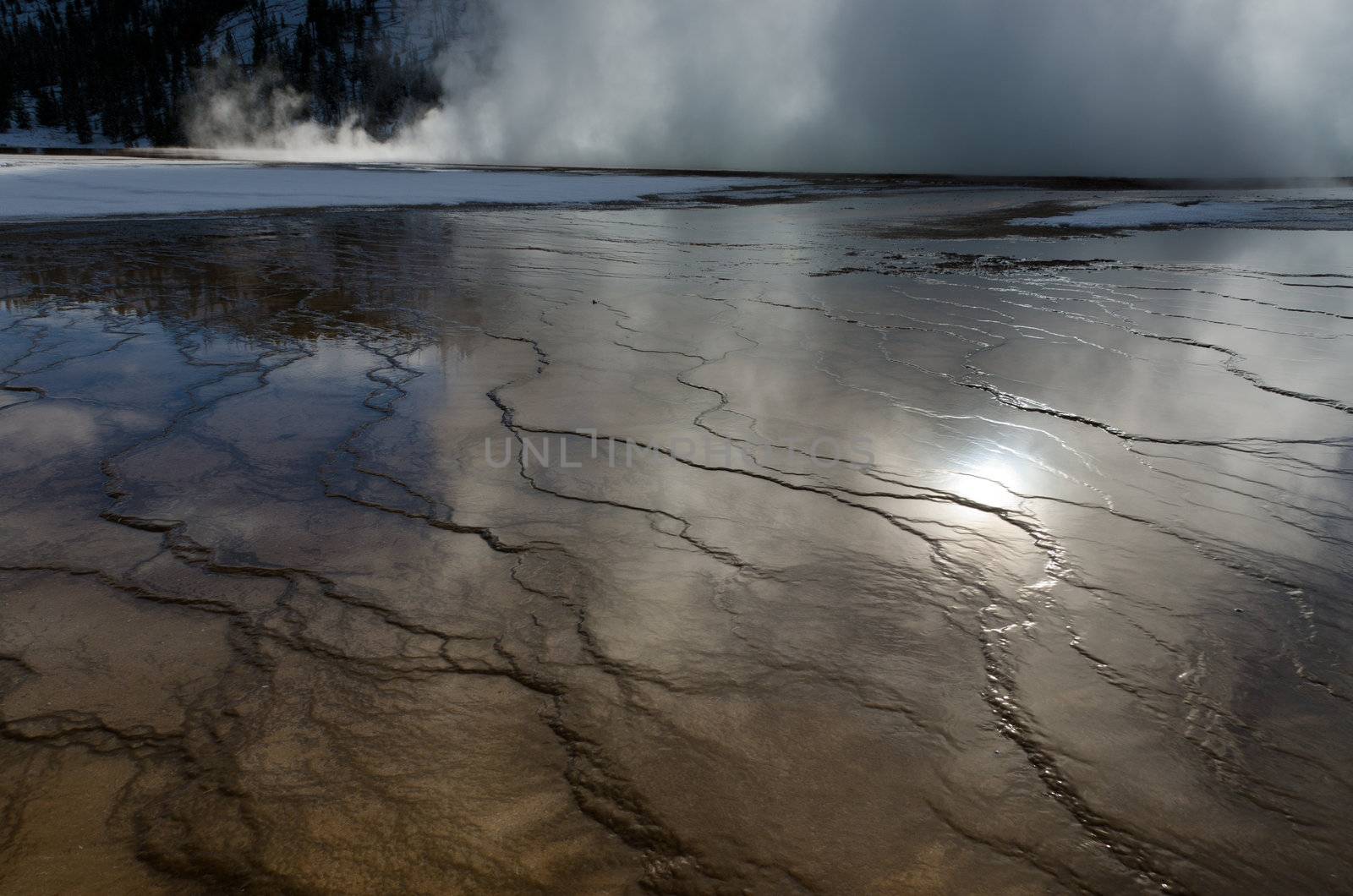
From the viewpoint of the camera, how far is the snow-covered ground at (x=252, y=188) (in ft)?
34.3

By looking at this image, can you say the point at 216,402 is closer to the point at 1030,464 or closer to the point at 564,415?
the point at 564,415

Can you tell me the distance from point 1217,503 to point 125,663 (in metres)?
2.47

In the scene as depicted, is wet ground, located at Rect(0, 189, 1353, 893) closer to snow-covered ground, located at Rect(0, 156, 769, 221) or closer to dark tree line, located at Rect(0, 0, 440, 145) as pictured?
snow-covered ground, located at Rect(0, 156, 769, 221)

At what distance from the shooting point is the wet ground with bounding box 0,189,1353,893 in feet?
3.61

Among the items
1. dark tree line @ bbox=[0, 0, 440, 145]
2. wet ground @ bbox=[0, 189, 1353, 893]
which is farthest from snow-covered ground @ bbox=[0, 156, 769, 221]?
dark tree line @ bbox=[0, 0, 440, 145]

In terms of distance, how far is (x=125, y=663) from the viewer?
4.71 ft

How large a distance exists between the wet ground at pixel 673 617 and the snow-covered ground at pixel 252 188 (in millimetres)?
8312

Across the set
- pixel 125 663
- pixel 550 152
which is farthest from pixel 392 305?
pixel 550 152

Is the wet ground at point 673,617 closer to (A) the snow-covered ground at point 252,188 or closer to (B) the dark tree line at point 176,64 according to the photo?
(A) the snow-covered ground at point 252,188

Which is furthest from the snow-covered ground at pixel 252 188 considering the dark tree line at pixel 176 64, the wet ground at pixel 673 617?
the dark tree line at pixel 176 64

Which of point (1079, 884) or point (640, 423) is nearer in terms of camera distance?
point (1079, 884)

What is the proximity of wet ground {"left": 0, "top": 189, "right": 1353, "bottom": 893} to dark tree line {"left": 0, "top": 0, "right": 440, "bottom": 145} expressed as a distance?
162 ft

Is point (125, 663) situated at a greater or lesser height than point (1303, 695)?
lesser

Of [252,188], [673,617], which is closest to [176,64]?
[252,188]
